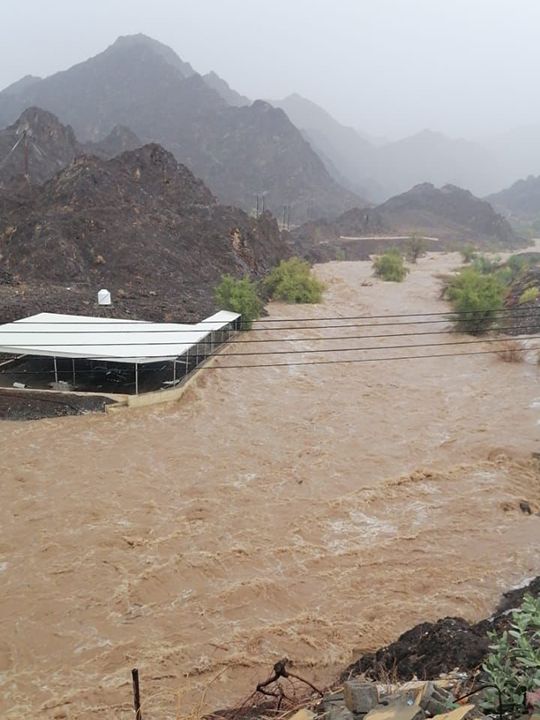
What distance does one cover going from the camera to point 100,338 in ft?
60.2

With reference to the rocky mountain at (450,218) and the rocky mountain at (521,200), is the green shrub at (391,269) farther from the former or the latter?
the rocky mountain at (521,200)

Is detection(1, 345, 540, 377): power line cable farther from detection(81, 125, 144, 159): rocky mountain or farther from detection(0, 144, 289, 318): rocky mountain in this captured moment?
detection(81, 125, 144, 159): rocky mountain

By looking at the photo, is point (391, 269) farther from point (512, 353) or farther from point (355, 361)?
point (355, 361)

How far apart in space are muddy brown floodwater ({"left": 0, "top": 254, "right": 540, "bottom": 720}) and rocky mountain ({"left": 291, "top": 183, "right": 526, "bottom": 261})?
158 ft

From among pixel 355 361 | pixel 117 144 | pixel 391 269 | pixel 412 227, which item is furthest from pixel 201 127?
pixel 355 361

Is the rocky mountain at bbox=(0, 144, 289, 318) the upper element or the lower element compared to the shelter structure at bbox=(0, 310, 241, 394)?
upper

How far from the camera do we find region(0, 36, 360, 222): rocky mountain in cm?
11912

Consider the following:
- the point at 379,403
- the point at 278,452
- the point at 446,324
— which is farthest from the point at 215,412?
the point at 446,324

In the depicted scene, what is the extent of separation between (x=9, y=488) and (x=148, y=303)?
54.7 ft

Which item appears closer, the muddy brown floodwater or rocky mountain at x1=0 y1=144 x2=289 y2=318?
the muddy brown floodwater

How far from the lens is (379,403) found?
1936 centimetres

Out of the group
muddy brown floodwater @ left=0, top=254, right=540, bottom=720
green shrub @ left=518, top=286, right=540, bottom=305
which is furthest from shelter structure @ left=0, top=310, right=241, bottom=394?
green shrub @ left=518, top=286, right=540, bottom=305

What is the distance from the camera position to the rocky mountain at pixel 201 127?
119125 mm

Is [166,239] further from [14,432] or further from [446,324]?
[14,432]
